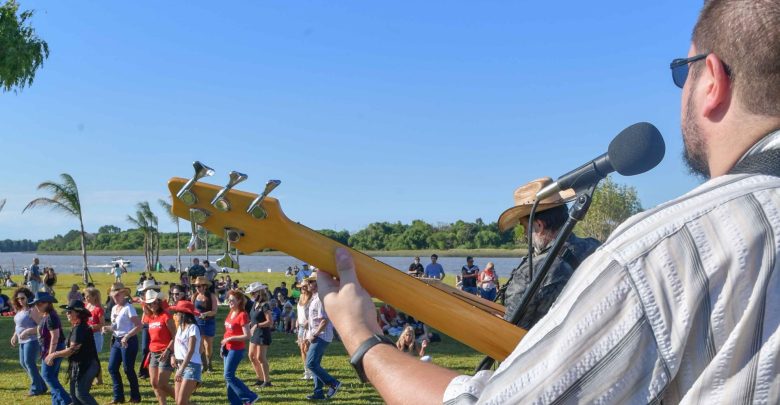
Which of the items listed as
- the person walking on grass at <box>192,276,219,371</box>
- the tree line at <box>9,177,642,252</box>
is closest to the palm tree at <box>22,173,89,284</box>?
the tree line at <box>9,177,642,252</box>

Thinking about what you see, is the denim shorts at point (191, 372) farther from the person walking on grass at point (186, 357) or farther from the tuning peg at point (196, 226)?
the tuning peg at point (196, 226)

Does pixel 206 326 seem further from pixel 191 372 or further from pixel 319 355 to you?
pixel 191 372

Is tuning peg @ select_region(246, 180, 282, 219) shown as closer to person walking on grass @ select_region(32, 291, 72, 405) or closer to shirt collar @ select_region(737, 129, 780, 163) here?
shirt collar @ select_region(737, 129, 780, 163)

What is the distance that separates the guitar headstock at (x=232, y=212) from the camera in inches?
87.0

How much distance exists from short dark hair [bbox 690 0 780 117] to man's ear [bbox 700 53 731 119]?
11 mm

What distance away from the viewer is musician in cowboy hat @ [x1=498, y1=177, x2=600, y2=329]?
2.83 metres

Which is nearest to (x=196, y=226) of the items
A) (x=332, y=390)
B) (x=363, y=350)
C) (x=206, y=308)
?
(x=363, y=350)

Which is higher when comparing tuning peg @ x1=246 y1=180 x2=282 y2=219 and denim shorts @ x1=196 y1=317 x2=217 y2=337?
tuning peg @ x1=246 y1=180 x2=282 y2=219

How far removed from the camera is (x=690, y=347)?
102 centimetres

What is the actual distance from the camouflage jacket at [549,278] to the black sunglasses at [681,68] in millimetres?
1332

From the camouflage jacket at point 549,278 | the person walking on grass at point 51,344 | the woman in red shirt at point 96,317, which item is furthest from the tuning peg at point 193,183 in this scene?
the woman in red shirt at point 96,317

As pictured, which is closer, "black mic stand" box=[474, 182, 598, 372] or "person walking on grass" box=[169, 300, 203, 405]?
"black mic stand" box=[474, 182, 598, 372]

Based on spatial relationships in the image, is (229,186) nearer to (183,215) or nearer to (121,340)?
(183,215)

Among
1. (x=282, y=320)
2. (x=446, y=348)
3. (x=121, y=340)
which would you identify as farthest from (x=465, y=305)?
(x=282, y=320)
